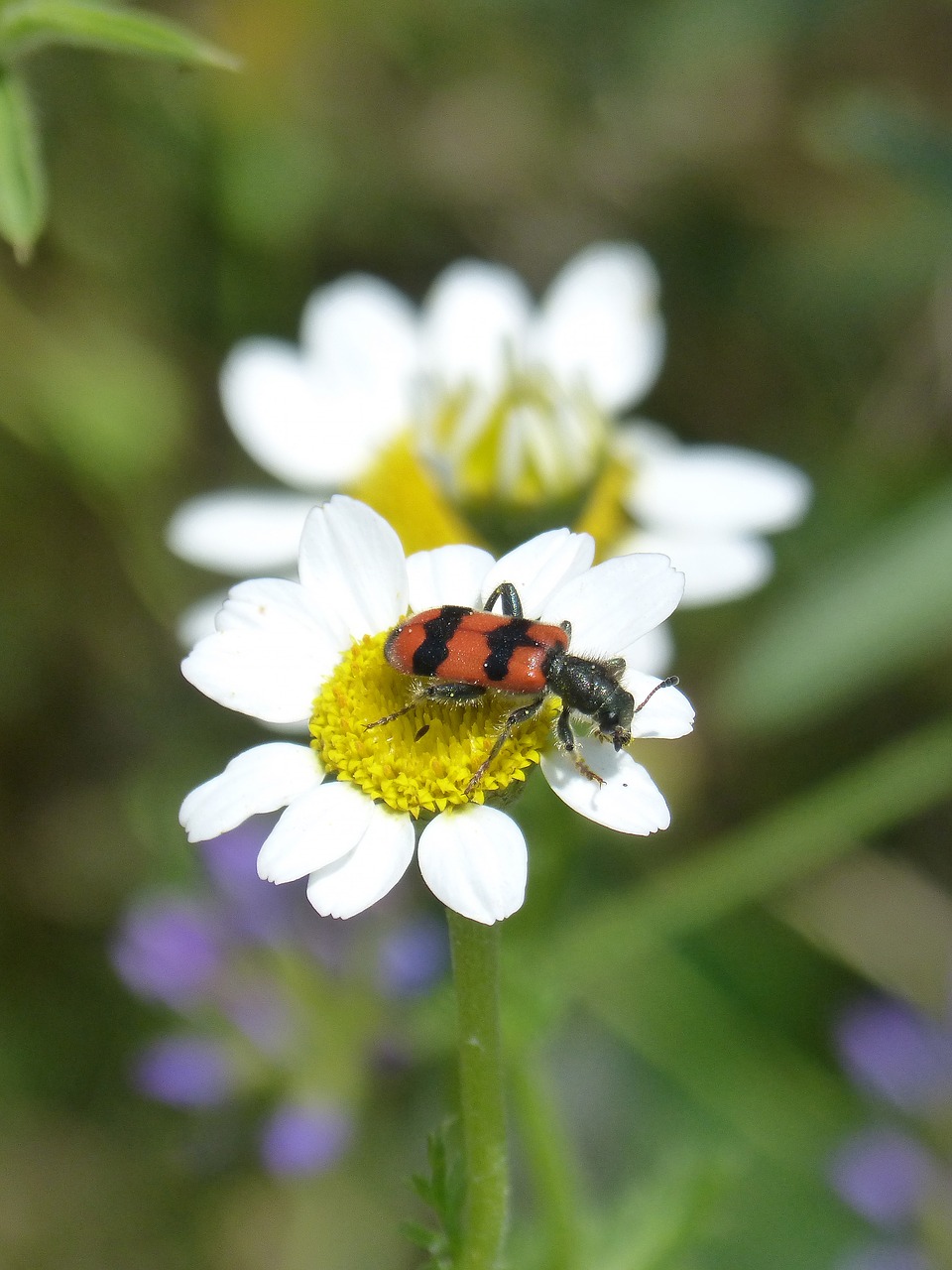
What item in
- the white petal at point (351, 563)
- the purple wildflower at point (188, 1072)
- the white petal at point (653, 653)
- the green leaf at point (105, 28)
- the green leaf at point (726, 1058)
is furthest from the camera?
the green leaf at point (726, 1058)

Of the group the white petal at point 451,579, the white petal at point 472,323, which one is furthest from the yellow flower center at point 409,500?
the white petal at point 451,579

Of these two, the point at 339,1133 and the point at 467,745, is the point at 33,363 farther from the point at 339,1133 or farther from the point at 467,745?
the point at 467,745

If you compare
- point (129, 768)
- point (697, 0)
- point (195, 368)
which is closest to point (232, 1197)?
point (129, 768)

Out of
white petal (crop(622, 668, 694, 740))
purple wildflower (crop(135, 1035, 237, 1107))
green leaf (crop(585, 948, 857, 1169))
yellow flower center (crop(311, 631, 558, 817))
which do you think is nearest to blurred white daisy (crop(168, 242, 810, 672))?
white petal (crop(622, 668, 694, 740))

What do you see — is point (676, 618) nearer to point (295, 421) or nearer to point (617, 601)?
point (295, 421)

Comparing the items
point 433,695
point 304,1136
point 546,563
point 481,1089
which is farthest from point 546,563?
point 304,1136

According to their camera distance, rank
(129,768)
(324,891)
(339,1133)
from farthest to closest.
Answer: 1. (129,768)
2. (339,1133)
3. (324,891)

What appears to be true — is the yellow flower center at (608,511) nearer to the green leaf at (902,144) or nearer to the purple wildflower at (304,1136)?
the green leaf at (902,144)
